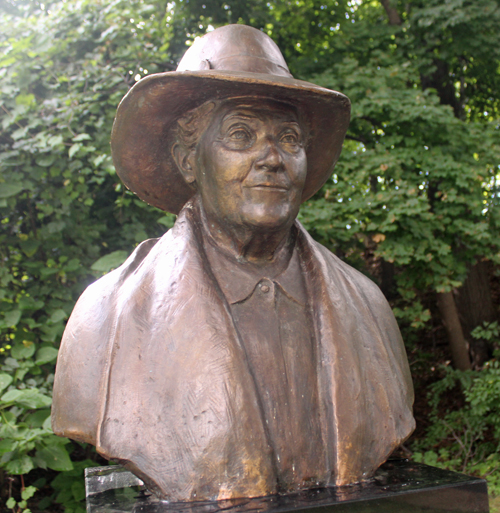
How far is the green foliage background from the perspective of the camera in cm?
393

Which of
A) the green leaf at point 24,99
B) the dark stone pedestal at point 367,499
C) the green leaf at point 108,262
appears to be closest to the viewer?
the dark stone pedestal at point 367,499

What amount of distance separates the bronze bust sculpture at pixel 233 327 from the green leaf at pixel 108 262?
1.47 meters

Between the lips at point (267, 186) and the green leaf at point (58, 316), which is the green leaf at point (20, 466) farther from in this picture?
the lips at point (267, 186)

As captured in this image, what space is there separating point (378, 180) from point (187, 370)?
370 centimetres

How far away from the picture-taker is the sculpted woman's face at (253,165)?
6.79 ft

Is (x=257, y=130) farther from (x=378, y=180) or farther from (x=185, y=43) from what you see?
(x=185, y=43)

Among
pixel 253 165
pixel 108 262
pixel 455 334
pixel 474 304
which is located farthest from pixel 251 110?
pixel 474 304

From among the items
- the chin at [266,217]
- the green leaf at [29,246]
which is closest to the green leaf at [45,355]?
the green leaf at [29,246]

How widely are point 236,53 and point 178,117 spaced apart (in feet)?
1.05

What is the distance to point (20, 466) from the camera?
343 centimetres

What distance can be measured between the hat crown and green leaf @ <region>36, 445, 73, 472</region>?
7.76 ft

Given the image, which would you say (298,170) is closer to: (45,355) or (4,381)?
(4,381)

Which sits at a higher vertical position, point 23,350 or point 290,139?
point 290,139

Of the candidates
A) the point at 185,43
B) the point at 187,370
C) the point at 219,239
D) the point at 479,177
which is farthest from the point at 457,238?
the point at 187,370
